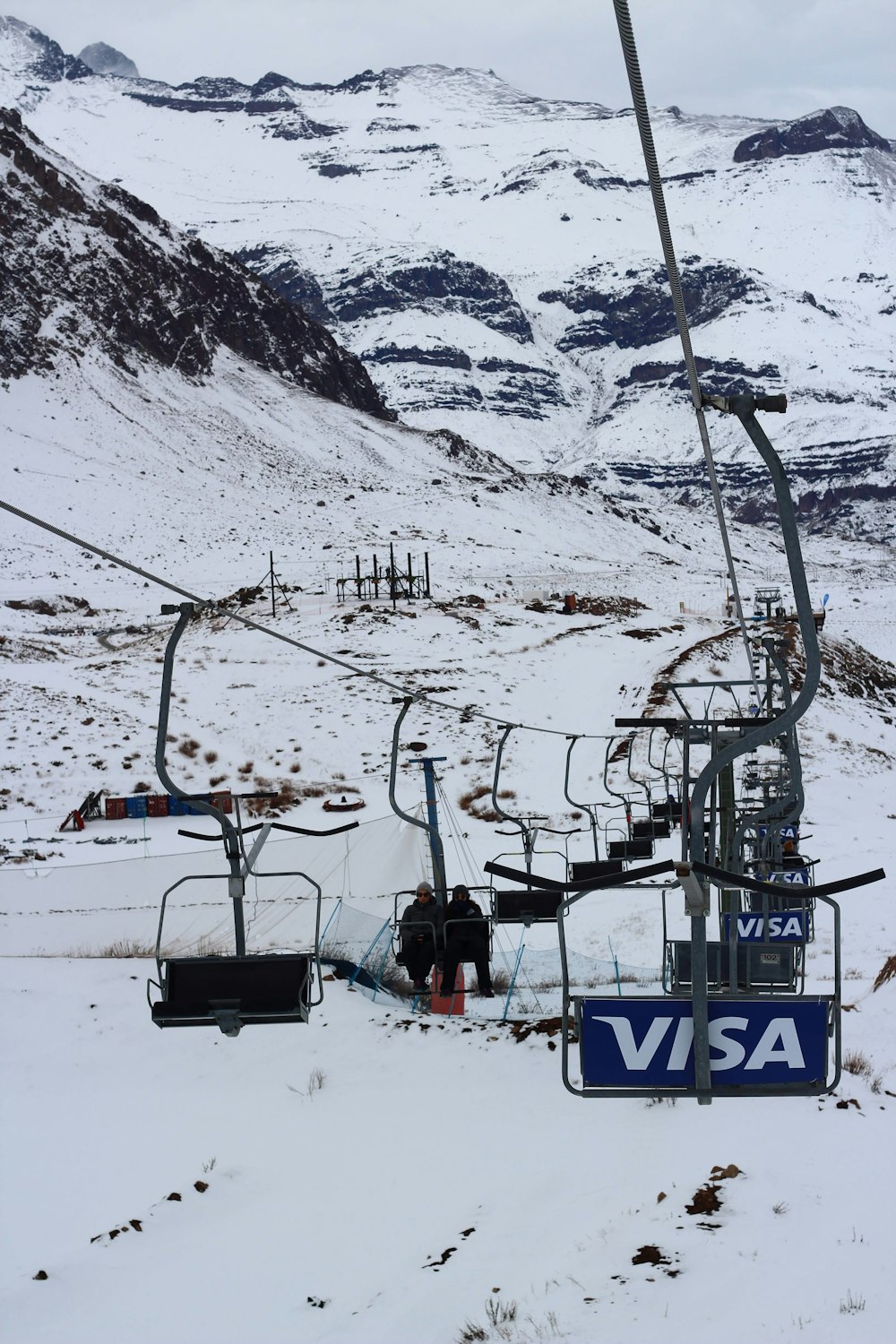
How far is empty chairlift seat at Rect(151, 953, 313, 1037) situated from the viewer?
7.69 meters

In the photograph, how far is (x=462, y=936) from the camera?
12.2 meters

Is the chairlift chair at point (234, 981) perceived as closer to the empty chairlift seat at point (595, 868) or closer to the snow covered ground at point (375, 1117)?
the snow covered ground at point (375, 1117)

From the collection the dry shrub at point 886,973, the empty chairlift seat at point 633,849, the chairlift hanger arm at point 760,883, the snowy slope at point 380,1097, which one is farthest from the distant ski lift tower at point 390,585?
the chairlift hanger arm at point 760,883

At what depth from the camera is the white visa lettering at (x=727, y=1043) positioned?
585cm

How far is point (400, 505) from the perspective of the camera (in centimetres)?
9381

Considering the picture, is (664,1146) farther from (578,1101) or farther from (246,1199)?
(246,1199)

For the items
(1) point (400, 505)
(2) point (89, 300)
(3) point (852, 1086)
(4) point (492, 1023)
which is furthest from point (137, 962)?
(2) point (89, 300)

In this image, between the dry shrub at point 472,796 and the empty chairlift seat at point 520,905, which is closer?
the empty chairlift seat at point 520,905

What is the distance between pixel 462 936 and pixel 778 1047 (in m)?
6.60

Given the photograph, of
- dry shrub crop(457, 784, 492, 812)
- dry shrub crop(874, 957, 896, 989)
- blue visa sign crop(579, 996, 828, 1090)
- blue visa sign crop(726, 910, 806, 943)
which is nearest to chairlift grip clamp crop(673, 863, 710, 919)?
blue visa sign crop(579, 996, 828, 1090)

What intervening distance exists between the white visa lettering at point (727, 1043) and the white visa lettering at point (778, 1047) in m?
0.07

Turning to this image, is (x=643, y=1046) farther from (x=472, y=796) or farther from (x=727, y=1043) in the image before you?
(x=472, y=796)

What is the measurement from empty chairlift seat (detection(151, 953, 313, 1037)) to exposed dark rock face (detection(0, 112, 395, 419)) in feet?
308

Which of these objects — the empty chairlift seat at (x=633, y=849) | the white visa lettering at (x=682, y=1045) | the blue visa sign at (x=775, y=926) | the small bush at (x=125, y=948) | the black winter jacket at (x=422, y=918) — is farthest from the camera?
the small bush at (x=125, y=948)
